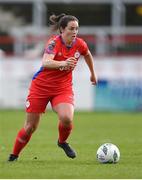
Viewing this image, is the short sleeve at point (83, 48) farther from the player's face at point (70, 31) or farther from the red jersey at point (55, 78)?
the player's face at point (70, 31)

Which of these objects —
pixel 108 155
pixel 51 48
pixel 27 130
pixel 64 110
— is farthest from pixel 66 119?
pixel 51 48

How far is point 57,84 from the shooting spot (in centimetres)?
1161

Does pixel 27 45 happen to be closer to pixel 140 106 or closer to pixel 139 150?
pixel 140 106

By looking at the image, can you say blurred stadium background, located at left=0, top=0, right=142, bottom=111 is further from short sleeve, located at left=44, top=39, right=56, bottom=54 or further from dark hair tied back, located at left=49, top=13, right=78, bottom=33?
short sleeve, located at left=44, top=39, right=56, bottom=54

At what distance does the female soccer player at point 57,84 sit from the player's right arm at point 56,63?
2.4 inches

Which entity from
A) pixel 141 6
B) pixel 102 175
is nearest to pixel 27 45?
pixel 141 6

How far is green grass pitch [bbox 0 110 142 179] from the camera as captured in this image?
10.3 meters

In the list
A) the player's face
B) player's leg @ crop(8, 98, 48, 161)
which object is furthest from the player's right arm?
player's leg @ crop(8, 98, 48, 161)

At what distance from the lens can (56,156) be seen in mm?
12719

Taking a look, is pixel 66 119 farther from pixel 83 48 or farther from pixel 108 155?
pixel 83 48

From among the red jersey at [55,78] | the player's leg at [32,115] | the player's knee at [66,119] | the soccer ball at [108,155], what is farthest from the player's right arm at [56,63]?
the soccer ball at [108,155]

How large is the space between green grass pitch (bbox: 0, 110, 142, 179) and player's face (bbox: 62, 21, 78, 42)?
5.97ft

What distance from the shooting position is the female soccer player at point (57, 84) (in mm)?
11398

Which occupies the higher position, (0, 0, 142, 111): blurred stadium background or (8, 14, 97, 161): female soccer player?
(8, 14, 97, 161): female soccer player
